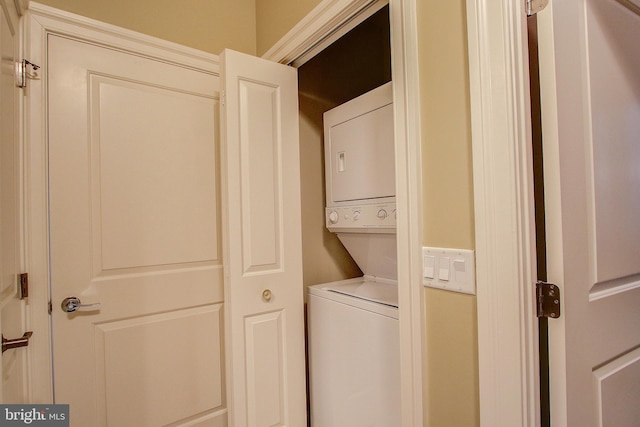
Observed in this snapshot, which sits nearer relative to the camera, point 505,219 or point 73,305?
point 505,219

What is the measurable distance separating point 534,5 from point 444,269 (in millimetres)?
714

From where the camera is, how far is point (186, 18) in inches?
64.4

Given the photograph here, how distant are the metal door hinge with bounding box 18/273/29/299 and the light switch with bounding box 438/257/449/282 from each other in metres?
1.47

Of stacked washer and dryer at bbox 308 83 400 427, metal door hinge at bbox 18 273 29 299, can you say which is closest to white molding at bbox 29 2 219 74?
stacked washer and dryer at bbox 308 83 400 427

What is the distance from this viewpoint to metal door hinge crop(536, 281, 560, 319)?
2.58 feet

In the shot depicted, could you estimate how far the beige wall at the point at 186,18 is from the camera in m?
1.43

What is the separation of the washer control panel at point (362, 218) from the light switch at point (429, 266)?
517 millimetres

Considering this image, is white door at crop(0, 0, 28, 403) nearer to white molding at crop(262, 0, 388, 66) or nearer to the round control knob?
white molding at crop(262, 0, 388, 66)

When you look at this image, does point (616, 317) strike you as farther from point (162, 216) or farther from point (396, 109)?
point (162, 216)

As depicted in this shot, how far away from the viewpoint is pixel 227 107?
1.41 m

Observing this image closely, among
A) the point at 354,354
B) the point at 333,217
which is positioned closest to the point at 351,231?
the point at 333,217

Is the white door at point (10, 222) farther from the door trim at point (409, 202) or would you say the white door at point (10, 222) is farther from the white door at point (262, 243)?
the door trim at point (409, 202)
